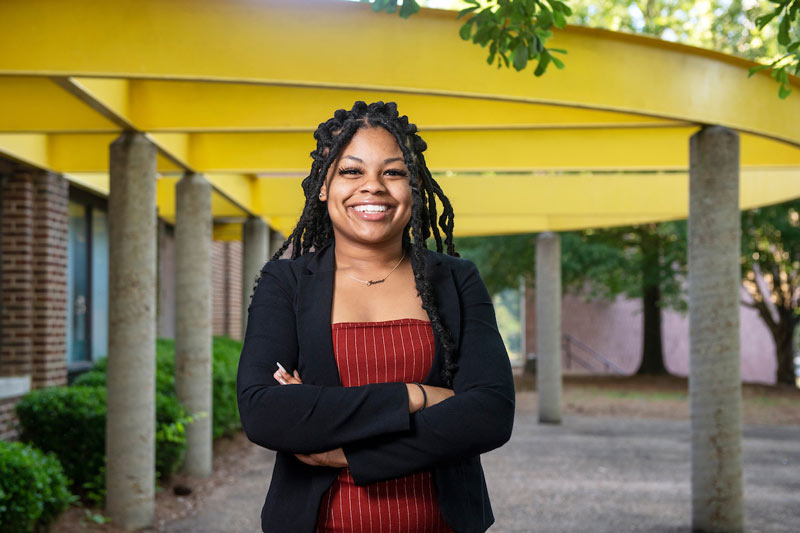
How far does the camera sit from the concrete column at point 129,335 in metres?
8.23

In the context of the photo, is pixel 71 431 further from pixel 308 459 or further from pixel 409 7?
pixel 308 459

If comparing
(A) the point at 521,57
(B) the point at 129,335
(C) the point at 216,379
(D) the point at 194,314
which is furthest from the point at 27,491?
(C) the point at 216,379

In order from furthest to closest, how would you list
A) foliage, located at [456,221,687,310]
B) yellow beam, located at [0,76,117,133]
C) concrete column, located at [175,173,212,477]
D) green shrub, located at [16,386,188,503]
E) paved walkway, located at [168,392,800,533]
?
foliage, located at [456,221,687,310] < concrete column, located at [175,173,212,477] < paved walkway, located at [168,392,800,533] < green shrub, located at [16,386,188,503] < yellow beam, located at [0,76,117,133]

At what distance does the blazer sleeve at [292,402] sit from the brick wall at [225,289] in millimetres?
17963

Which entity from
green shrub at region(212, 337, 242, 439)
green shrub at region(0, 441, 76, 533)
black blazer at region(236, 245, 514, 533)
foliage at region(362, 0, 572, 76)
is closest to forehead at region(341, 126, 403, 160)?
black blazer at region(236, 245, 514, 533)

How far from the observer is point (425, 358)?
2260 mm

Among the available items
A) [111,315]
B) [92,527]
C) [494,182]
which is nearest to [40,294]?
[111,315]

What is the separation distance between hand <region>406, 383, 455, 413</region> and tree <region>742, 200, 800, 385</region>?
21.2 m

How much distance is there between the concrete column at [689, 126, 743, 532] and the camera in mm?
8000

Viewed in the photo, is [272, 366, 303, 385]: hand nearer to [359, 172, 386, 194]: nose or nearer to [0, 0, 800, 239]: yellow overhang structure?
[359, 172, 386, 194]: nose

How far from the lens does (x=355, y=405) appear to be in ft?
6.95

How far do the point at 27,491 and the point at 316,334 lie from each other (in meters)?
5.06

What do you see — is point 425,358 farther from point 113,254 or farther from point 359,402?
point 113,254

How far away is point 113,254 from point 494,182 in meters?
7.14
